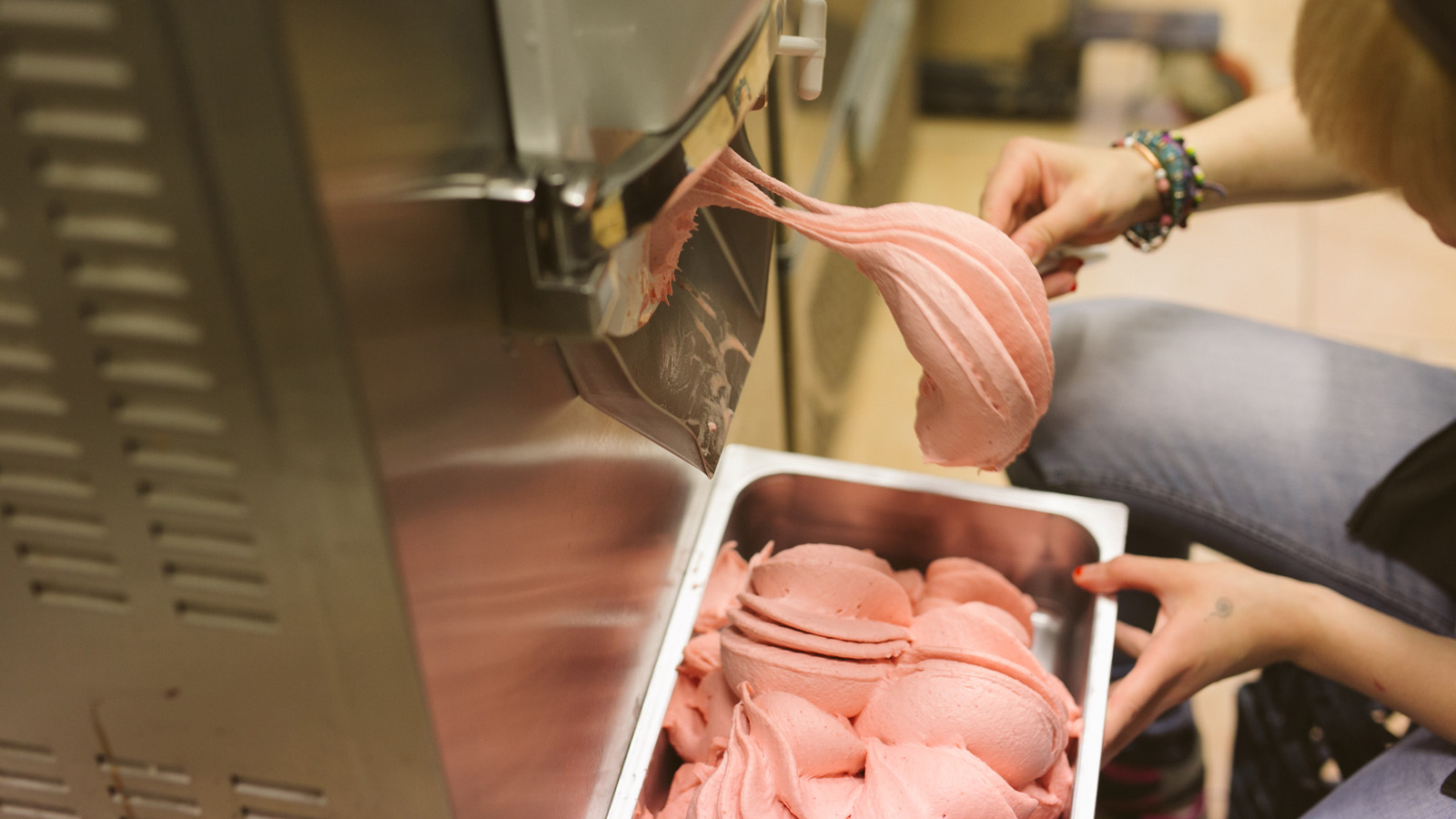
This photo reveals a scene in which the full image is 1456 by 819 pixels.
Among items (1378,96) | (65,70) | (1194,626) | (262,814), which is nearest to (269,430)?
(65,70)

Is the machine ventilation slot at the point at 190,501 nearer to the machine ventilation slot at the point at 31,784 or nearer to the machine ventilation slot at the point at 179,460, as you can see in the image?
the machine ventilation slot at the point at 179,460

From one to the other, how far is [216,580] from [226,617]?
0.07 feet

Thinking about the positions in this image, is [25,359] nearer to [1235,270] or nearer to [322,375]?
[322,375]

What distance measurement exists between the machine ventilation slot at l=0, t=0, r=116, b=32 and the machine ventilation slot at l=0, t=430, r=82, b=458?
6.9 inches

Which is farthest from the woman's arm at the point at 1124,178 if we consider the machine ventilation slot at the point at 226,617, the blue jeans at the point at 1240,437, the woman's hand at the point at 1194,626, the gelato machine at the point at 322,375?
the machine ventilation slot at the point at 226,617

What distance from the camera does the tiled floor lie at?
1910mm

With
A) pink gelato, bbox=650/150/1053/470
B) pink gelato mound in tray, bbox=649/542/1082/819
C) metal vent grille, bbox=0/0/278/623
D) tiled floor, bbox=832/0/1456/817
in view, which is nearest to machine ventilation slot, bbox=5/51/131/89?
metal vent grille, bbox=0/0/278/623

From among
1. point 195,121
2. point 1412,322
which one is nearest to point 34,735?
point 195,121

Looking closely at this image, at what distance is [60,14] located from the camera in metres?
0.34

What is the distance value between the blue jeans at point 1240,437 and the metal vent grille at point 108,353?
851mm

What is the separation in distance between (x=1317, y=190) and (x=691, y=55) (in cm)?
87

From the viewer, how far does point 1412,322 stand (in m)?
1.99

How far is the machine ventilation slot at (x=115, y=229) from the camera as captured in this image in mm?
375

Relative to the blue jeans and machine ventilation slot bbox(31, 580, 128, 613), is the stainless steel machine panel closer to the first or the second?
machine ventilation slot bbox(31, 580, 128, 613)
